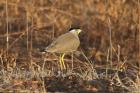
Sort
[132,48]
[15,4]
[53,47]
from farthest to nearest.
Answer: [15,4], [132,48], [53,47]

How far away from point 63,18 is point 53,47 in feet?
17.4

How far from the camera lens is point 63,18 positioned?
14047mm

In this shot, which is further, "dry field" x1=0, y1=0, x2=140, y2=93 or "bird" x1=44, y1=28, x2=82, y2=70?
"dry field" x1=0, y1=0, x2=140, y2=93

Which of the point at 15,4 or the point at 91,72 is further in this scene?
the point at 15,4

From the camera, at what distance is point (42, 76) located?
25.1ft

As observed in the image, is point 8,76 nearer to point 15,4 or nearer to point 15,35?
point 15,35

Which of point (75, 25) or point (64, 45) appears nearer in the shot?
point (64, 45)

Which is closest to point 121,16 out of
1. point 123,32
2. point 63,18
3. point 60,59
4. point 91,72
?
point 123,32

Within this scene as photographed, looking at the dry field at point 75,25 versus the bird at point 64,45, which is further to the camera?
the dry field at point 75,25

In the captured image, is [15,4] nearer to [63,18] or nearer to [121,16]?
Result: [63,18]

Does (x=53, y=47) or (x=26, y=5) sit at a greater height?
(x=26, y=5)

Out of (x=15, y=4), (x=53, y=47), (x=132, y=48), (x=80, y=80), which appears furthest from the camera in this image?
(x=15, y=4)

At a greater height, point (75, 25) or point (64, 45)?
point (75, 25)

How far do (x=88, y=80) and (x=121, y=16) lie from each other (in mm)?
6165
